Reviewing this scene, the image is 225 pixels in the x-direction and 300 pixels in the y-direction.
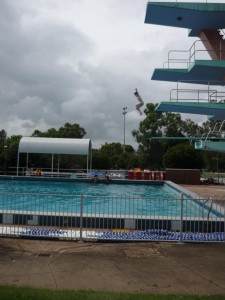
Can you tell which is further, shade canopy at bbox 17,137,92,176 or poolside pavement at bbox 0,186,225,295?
shade canopy at bbox 17,137,92,176

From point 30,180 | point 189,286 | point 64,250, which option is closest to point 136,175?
point 30,180

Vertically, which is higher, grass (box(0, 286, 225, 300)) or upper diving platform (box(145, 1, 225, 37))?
upper diving platform (box(145, 1, 225, 37))

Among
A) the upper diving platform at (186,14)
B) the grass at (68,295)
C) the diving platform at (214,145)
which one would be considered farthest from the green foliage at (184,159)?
the grass at (68,295)

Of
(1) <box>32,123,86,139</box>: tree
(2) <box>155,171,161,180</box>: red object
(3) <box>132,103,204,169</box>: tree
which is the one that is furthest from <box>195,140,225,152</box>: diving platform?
(1) <box>32,123,86,139</box>: tree

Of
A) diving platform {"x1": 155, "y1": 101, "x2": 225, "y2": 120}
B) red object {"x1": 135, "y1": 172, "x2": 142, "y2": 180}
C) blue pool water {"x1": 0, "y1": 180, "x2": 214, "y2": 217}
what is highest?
diving platform {"x1": 155, "y1": 101, "x2": 225, "y2": 120}

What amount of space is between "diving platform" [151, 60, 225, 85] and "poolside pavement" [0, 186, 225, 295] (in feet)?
45.2

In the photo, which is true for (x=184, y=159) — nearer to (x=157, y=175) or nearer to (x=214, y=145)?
(x=157, y=175)

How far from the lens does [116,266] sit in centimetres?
825

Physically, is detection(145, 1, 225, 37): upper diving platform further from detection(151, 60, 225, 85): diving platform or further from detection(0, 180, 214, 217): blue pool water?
detection(0, 180, 214, 217): blue pool water

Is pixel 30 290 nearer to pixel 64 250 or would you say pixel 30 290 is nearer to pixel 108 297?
pixel 108 297

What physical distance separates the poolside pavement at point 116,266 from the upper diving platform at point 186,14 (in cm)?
1547

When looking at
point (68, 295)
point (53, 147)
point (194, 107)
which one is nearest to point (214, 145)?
point (194, 107)

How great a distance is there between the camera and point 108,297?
19.7 feet

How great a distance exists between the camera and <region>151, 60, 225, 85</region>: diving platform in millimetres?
22391
